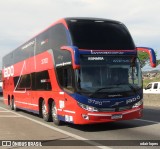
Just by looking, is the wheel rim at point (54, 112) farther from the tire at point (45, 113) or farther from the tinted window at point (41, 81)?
the tinted window at point (41, 81)

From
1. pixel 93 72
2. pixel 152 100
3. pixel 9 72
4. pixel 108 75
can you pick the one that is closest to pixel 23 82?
pixel 9 72

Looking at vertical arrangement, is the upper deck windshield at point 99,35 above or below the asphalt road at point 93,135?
above

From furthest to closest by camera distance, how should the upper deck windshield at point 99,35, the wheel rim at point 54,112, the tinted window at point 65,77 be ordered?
the wheel rim at point 54,112, the upper deck windshield at point 99,35, the tinted window at point 65,77

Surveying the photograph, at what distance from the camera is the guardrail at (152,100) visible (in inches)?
1064

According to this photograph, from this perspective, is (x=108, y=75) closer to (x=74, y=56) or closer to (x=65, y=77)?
(x=74, y=56)

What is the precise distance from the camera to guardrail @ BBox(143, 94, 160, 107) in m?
27.0

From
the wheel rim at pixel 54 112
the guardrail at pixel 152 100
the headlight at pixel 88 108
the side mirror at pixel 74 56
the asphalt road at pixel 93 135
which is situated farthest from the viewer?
the guardrail at pixel 152 100

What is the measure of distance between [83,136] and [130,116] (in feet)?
6.57

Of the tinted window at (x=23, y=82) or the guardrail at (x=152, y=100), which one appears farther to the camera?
the guardrail at (x=152, y=100)

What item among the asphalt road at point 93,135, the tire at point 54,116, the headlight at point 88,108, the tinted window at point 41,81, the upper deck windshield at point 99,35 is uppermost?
the upper deck windshield at point 99,35

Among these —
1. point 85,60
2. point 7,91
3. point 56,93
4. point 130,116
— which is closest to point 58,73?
point 56,93

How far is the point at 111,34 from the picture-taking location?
1320cm

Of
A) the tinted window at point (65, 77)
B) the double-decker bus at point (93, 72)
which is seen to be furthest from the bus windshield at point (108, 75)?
the tinted window at point (65, 77)

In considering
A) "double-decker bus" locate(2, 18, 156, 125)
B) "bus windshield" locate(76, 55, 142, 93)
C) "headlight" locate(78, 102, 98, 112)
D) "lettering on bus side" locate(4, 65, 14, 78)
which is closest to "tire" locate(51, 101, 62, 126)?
"double-decker bus" locate(2, 18, 156, 125)
